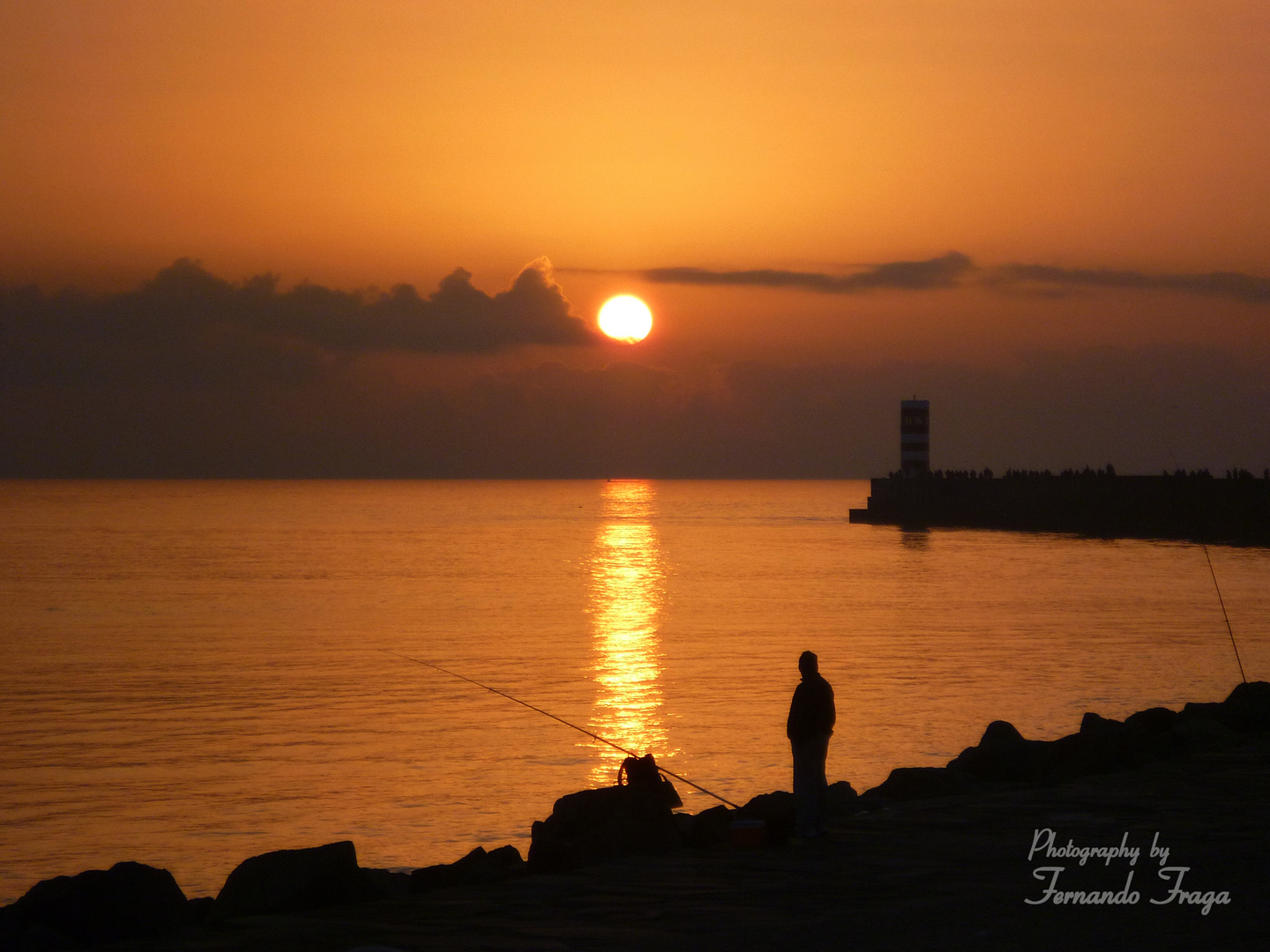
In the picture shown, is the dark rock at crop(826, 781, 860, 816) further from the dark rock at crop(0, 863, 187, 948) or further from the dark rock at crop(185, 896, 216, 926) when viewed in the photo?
the dark rock at crop(0, 863, 187, 948)

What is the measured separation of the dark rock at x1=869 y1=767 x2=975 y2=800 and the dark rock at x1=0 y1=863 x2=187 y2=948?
608cm

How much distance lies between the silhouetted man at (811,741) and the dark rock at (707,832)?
0.58m

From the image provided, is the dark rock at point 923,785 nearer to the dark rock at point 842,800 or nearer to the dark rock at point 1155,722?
the dark rock at point 842,800

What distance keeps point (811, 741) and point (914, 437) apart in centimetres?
8594

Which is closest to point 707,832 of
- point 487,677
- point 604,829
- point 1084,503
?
point 604,829

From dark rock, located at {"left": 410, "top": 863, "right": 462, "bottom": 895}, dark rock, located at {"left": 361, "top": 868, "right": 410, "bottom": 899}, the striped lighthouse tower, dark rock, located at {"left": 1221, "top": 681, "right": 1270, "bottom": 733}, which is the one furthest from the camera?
the striped lighthouse tower

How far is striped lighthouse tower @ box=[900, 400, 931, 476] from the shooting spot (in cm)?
9044

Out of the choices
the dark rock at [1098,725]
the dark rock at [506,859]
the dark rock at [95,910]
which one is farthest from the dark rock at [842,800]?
the dark rock at [95,910]

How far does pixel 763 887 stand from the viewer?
803 centimetres

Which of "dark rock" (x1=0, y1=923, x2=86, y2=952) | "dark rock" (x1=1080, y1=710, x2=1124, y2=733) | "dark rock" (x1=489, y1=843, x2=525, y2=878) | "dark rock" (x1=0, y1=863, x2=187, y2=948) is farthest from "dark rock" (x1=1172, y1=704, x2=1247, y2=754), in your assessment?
"dark rock" (x1=0, y1=923, x2=86, y2=952)

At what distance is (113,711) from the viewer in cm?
2053

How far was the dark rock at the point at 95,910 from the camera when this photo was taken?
7.91 metres

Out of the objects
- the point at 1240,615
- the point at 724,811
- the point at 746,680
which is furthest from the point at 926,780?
the point at 1240,615

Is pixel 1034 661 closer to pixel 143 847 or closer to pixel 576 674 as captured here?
pixel 576 674
